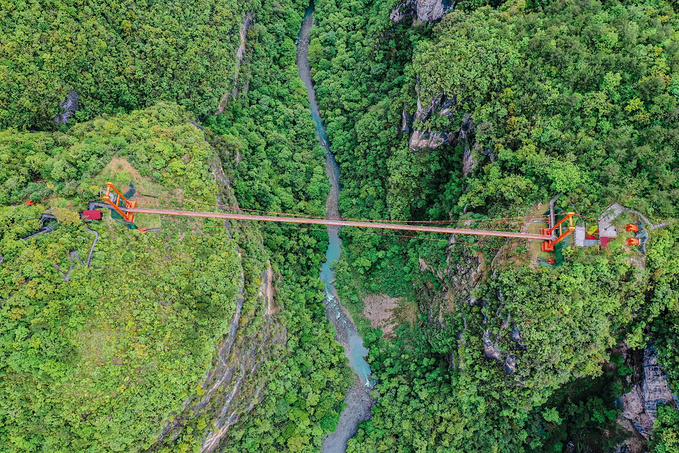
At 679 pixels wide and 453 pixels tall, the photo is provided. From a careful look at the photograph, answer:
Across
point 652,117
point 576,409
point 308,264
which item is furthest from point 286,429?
point 652,117

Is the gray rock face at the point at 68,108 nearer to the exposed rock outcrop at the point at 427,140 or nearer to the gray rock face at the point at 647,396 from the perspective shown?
the exposed rock outcrop at the point at 427,140

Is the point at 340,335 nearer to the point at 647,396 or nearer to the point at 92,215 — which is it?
the point at 92,215

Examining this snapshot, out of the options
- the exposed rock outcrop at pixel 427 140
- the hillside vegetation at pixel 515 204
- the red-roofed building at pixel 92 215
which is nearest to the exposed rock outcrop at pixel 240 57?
the hillside vegetation at pixel 515 204

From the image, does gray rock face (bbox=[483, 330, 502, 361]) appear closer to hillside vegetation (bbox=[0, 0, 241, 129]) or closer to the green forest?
the green forest

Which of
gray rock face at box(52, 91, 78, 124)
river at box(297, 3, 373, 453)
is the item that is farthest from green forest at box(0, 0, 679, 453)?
river at box(297, 3, 373, 453)

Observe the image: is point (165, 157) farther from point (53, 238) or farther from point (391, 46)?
point (391, 46)

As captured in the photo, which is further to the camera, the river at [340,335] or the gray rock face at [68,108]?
the river at [340,335]

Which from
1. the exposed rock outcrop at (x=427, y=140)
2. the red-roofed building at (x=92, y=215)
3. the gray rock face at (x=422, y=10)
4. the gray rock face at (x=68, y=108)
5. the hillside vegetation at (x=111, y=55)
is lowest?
the red-roofed building at (x=92, y=215)
